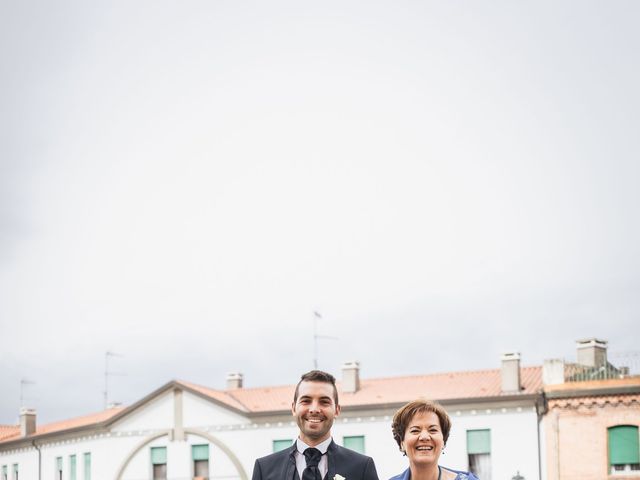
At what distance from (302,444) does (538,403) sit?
27812 mm

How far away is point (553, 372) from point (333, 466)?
27753 mm

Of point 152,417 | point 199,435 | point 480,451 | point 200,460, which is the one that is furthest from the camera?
point 152,417

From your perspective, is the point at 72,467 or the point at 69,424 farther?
the point at 69,424

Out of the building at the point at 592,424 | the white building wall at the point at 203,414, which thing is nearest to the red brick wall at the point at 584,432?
the building at the point at 592,424

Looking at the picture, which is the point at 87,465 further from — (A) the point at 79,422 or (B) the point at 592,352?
(B) the point at 592,352

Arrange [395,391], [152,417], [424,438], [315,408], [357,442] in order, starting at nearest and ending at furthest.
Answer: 1. [424,438]
2. [315,408]
3. [357,442]
4. [395,391]
5. [152,417]

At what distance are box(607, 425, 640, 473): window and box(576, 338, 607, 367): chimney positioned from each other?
2738mm

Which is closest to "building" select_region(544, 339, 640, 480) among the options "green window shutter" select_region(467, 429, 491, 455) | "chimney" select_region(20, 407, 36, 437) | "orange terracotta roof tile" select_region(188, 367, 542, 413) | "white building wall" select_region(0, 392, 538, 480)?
"white building wall" select_region(0, 392, 538, 480)

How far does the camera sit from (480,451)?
33.5 meters

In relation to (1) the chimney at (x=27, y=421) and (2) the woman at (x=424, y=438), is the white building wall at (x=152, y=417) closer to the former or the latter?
(1) the chimney at (x=27, y=421)

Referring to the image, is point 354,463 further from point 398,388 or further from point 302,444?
point 398,388

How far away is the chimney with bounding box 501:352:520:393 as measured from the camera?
111 feet

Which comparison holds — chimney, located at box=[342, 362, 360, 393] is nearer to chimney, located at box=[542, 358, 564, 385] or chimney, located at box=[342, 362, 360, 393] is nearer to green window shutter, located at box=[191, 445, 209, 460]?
green window shutter, located at box=[191, 445, 209, 460]

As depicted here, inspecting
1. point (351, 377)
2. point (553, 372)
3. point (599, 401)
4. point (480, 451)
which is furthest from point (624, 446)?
point (351, 377)
